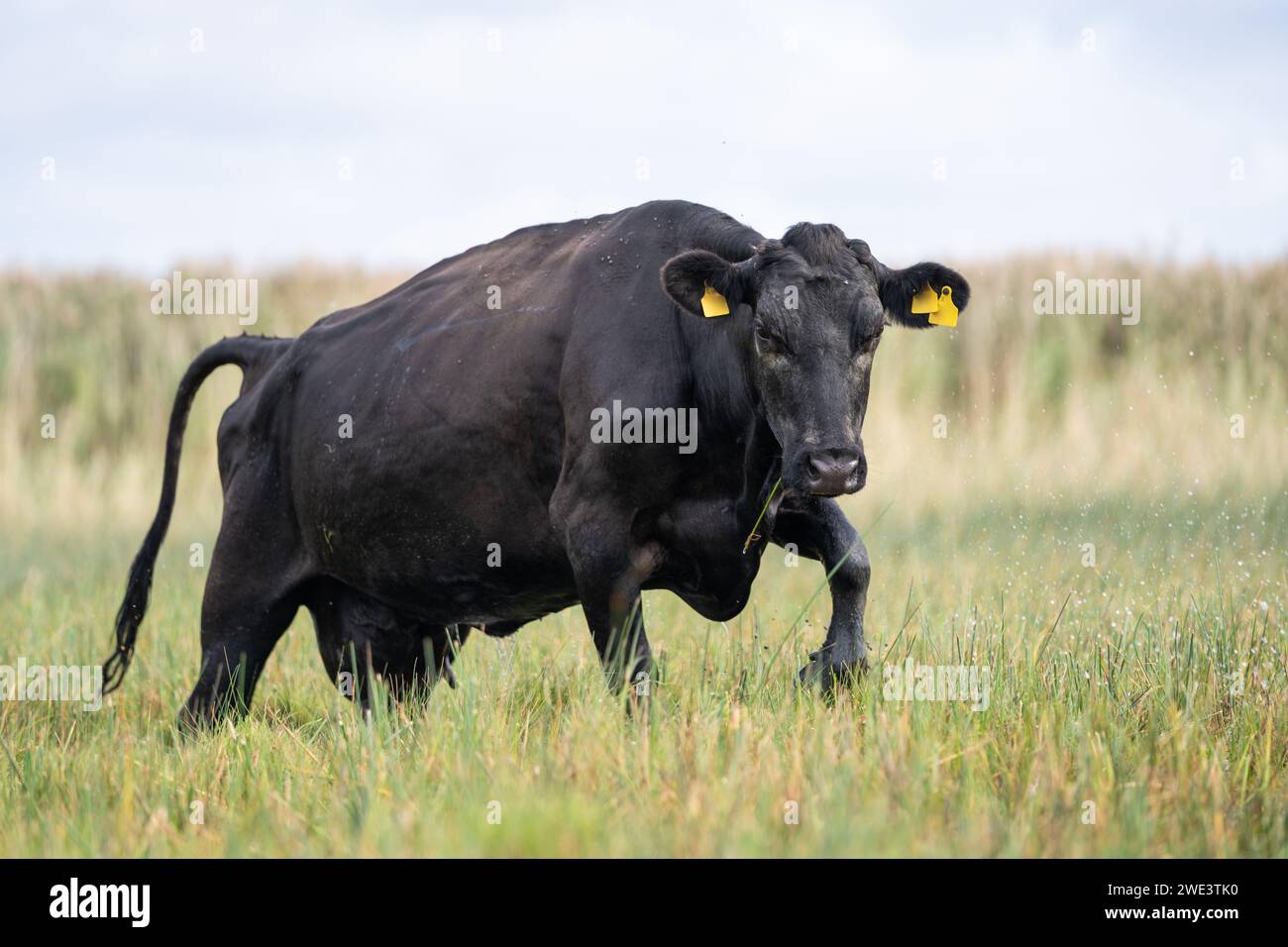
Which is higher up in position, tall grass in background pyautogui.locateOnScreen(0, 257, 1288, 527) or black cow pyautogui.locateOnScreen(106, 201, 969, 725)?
tall grass in background pyautogui.locateOnScreen(0, 257, 1288, 527)

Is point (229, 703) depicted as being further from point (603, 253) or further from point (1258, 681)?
point (1258, 681)

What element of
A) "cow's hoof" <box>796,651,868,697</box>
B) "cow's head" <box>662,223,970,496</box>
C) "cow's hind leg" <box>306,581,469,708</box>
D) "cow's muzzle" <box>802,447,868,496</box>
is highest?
"cow's head" <box>662,223,970,496</box>

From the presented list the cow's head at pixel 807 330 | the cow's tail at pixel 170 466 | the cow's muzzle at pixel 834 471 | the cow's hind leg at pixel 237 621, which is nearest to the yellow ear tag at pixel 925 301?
the cow's head at pixel 807 330

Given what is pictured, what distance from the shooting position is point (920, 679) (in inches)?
202

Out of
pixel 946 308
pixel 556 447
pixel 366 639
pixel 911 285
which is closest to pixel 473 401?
pixel 556 447

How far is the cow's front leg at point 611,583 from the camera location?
5316mm

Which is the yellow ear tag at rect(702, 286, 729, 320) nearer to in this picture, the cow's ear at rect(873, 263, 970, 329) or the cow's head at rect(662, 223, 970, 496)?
the cow's head at rect(662, 223, 970, 496)

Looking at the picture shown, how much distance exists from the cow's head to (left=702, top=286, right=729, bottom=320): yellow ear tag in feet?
0.08

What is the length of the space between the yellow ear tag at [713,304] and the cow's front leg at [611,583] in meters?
0.85

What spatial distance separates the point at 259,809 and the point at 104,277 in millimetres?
19752

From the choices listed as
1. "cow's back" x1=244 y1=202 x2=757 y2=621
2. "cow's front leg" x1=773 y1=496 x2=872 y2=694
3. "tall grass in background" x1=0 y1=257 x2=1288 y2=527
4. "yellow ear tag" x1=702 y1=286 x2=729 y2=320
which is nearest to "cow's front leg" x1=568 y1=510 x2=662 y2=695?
"cow's back" x1=244 y1=202 x2=757 y2=621

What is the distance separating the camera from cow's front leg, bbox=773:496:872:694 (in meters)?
5.15

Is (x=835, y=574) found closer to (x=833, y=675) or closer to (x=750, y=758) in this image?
(x=833, y=675)
